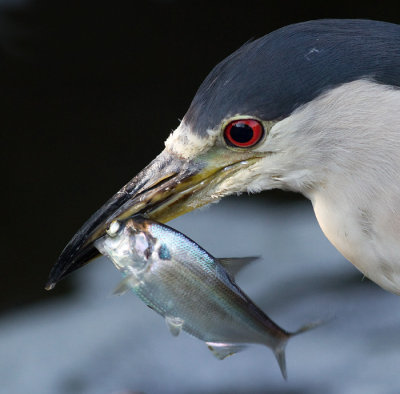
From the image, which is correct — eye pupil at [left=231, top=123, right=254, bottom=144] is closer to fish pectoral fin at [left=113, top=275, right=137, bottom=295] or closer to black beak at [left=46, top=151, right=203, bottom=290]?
black beak at [left=46, top=151, right=203, bottom=290]

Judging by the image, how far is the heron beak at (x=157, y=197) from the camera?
2074mm

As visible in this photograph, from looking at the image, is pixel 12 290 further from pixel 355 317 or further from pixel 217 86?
pixel 217 86

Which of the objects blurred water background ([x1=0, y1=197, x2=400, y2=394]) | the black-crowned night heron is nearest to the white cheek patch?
the black-crowned night heron

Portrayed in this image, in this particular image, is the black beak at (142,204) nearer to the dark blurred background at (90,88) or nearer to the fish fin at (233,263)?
the fish fin at (233,263)

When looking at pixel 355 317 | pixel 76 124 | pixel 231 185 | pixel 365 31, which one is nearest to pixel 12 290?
pixel 76 124

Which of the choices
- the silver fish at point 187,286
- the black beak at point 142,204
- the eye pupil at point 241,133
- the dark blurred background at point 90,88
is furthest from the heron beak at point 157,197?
the dark blurred background at point 90,88

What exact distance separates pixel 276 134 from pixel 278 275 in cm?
179

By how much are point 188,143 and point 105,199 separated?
1864 mm

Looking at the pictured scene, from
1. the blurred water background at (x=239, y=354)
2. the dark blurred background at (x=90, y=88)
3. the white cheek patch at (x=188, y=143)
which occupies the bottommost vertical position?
the blurred water background at (x=239, y=354)

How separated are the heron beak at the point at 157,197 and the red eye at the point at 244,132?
9 cm

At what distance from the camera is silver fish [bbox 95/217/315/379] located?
1.83m

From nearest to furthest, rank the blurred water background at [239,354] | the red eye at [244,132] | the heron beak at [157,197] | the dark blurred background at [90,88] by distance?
the red eye at [244,132] < the heron beak at [157,197] < the blurred water background at [239,354] < the dark blurred background at [90,88]

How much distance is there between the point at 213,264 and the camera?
6.12 ft

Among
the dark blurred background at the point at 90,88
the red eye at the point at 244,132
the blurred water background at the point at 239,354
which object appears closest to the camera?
the red eye at the point at 244,132
